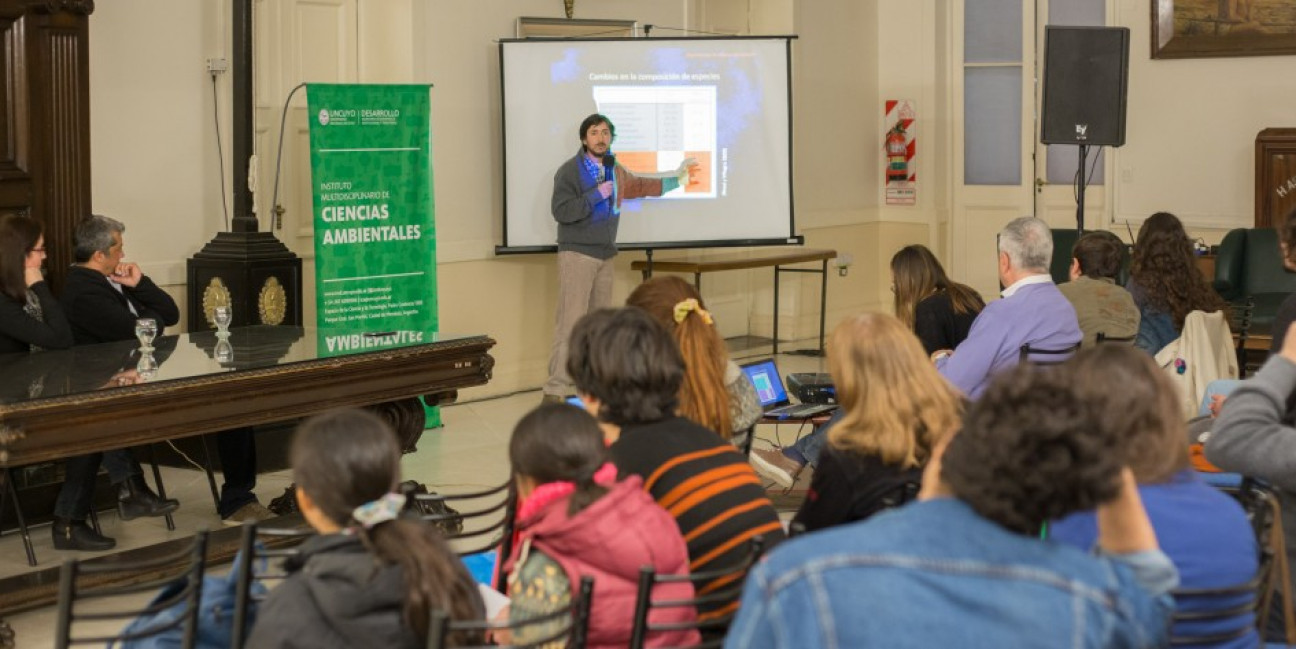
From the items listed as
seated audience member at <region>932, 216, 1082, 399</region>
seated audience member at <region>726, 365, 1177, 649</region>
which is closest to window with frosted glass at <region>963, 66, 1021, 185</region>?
seated audience member at <region>932, 216, 1082, 399</region>

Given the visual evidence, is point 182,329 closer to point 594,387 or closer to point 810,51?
point 594,387

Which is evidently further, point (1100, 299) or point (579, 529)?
point (1100, 299)

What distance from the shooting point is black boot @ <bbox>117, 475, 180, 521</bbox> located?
572 centimetres

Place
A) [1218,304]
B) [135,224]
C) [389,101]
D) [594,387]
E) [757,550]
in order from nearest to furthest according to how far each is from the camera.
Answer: [757,550]
[594,387]
[1218,304]
[135,224]
[389,101]

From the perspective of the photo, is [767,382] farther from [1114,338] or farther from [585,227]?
[585,227]

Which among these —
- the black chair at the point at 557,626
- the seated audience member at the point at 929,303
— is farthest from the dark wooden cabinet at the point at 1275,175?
the black chair at the point at 557,626

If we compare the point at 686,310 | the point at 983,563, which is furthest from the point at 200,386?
the point at 983,563

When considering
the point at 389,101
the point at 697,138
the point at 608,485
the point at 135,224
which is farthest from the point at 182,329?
the point at 608,485

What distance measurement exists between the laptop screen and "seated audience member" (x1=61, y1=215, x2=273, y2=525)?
1820mm

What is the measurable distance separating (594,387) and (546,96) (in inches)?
222

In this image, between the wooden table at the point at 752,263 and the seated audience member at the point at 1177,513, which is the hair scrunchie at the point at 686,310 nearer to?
the seated audience member at the point at 1177,513

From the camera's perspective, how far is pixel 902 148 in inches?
449

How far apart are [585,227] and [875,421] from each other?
210 inches

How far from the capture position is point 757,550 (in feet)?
8.54
